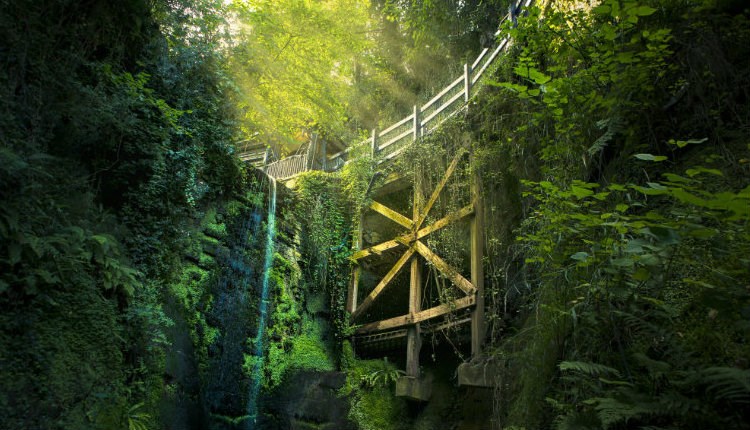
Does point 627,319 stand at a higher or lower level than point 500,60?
lower

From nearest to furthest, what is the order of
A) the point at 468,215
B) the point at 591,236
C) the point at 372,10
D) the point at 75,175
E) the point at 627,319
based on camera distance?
the point at 627,319, the point at 591,236, the point at 75,175, the point at 468,215, the point at 372,10

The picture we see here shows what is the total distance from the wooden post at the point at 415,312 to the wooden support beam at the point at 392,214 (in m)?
0.27

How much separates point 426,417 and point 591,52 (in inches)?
246

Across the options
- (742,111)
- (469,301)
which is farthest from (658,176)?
(469,301)

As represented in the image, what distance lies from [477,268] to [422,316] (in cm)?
136

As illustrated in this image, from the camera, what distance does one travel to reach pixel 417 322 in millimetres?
7570

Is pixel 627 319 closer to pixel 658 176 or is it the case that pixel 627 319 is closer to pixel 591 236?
pixel 591 236

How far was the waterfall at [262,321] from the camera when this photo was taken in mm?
7141

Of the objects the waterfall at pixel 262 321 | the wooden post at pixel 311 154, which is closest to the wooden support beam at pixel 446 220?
the waterfall at pixel 262 321

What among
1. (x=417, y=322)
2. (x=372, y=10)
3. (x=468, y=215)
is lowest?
(x=417, y=322)

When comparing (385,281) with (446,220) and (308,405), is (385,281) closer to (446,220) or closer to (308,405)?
(446,220)

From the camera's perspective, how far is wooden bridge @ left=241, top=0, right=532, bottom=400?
704 cm

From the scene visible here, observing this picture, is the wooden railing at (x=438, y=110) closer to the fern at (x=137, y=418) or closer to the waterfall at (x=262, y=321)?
the waterfall at (x=262, y=321)

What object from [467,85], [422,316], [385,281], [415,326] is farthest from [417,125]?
[415,326]
